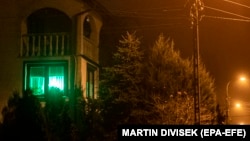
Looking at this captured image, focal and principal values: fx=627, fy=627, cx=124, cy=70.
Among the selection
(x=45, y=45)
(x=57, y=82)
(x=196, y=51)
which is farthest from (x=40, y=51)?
(x=196, y=51)

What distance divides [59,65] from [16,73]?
2131mm

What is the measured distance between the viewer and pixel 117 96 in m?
32.2

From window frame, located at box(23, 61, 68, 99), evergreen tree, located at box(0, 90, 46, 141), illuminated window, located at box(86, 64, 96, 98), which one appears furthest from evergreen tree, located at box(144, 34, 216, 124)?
evergreen tree, located at box(0, 90, 46, 141)

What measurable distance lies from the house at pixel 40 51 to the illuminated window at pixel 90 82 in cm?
116

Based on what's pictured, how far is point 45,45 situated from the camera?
30.2 metres

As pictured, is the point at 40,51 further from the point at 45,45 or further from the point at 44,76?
the point at 44,76

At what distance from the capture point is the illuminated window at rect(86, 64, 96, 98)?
107 feet

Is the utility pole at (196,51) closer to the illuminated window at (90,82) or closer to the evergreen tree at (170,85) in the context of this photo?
the evergreen tree at (170,85)

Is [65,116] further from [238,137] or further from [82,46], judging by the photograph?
[238,137]

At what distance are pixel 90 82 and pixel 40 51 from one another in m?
3.84

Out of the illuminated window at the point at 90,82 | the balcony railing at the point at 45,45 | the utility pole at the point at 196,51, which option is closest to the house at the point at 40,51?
the balcony railing at the point at 45,45

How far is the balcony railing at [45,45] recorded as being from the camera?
98.9ft

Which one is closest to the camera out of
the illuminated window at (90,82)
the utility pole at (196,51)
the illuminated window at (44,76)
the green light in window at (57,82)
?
the utility pole at (196,51)

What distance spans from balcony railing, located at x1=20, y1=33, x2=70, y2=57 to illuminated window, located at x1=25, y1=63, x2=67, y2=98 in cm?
55
